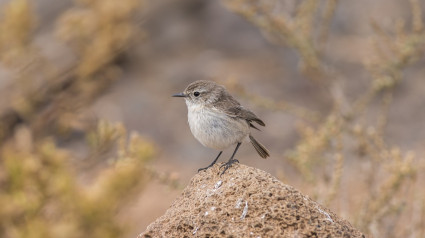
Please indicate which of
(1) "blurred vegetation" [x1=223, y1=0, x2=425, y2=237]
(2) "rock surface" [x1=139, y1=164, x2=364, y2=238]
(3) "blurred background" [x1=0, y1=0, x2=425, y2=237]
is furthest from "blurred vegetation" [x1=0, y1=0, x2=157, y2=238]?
(2) "rock surface" [x1=139, y1=164, x2=364, y2=238]

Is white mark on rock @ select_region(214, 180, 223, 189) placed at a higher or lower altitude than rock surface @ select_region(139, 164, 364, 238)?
higher

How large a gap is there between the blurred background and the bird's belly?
761mm

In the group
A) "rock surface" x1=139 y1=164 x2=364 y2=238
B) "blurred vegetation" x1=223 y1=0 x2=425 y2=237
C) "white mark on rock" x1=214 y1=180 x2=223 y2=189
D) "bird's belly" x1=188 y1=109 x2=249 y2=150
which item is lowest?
"rock surface" x1=139 y1=164 x2=364 y2=238

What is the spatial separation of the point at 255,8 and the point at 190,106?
88.3 inches

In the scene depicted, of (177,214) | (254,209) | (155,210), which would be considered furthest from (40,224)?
(155,210)

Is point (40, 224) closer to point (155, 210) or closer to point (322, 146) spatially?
point (322, 146)

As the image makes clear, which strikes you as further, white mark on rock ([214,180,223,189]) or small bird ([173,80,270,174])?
small bird ([173,80,270,174])

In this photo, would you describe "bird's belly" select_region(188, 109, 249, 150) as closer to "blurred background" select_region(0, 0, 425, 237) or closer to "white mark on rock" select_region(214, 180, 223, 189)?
"blurred background" select_region(0, 0, 425, 237)

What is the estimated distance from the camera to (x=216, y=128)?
17.4ft

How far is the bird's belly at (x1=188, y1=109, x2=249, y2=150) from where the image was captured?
5.29 metres

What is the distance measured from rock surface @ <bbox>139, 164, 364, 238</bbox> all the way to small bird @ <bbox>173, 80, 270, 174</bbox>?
121 cm

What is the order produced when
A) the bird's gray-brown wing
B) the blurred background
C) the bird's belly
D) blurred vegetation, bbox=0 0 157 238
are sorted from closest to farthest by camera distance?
the bird's belly < the bird's gray-brown wing < blurred vegetation, bbox=0 0 157 238 < the blurred background

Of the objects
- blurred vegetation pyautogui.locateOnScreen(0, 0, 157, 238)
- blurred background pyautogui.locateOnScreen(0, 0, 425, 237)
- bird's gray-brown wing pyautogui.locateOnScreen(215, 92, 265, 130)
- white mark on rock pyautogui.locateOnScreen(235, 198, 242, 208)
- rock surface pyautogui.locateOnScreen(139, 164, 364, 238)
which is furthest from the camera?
blurred background pyautogui.locateOnScreen(0, 0, 425, 237)

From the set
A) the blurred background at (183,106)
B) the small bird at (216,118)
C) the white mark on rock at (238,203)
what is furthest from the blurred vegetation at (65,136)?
the white mark on rock at (238,203)
